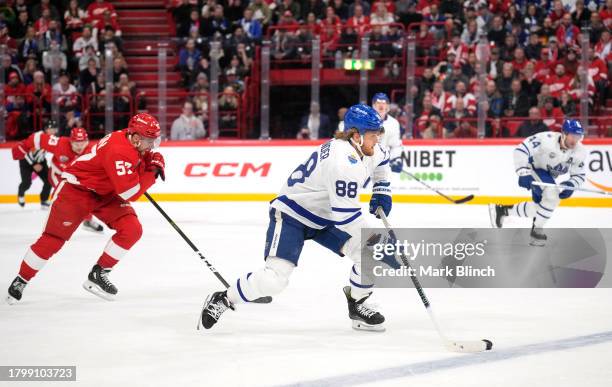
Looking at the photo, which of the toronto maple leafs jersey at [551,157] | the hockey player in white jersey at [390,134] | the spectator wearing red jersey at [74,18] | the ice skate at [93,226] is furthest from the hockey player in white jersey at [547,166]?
the spectator wearing red jersey at [74,18]

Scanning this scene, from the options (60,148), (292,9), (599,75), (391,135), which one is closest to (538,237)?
(391,135)

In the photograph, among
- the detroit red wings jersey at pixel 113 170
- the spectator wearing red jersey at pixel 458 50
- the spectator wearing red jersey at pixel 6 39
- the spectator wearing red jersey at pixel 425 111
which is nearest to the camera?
the detroit red wings jersey at pixel 113 170

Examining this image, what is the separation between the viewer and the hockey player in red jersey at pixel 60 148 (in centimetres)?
872

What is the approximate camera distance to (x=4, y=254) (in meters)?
7.51

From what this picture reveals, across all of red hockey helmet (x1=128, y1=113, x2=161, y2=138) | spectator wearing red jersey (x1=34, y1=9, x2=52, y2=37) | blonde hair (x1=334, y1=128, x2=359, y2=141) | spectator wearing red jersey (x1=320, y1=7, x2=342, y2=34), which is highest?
spectator wearing red jersey (x1=320, y1=7, x2=342, y2=34)

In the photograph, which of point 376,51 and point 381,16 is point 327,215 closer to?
point 376,51

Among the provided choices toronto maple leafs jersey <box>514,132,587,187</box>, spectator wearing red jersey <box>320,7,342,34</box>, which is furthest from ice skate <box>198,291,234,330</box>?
spectator wearing red jersey <box>320,7,342,34</box>

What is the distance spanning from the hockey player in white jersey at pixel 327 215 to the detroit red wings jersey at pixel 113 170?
39.9 inches

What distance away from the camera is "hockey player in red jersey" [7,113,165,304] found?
5.29 metres

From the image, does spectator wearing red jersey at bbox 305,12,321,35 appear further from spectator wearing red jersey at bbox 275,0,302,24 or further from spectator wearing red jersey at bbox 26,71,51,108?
spectator wearing red jersey at bbox 26,71,51,108

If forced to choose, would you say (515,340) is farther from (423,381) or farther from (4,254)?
(4,254)

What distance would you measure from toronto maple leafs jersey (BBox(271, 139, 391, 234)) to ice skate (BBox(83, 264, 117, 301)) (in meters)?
1.49

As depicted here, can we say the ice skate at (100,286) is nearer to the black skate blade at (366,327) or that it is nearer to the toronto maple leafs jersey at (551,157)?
the black skate blade at (366,327)

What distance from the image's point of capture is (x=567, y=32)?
37.8 ft
